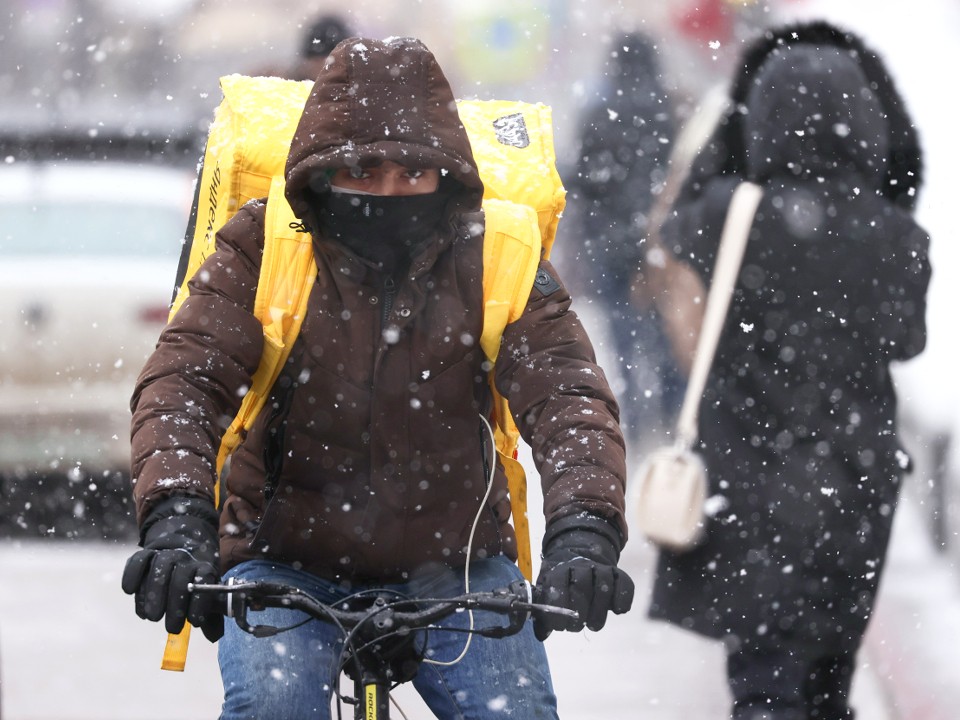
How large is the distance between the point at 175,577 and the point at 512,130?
4.75ft

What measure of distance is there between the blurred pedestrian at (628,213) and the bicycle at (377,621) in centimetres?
630

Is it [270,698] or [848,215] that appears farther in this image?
[848,215]

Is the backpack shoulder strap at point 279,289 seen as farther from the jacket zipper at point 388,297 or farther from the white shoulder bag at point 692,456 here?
the white shoulder bag at point 692,456

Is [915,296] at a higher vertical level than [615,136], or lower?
higher

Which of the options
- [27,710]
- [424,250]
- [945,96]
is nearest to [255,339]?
[424,250]

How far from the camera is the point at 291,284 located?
10.8 feet

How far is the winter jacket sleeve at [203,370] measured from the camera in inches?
122

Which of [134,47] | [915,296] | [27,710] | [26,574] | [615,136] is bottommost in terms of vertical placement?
[134,47]

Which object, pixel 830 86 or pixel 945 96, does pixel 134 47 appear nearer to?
pixel 945 96

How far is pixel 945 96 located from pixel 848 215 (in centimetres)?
974

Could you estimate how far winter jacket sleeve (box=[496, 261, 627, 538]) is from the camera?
315cm

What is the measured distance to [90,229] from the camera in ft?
27.8

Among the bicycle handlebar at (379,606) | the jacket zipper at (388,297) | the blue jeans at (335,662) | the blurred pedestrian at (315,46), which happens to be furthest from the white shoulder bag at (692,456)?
the bicycle handlebar at (379,606)

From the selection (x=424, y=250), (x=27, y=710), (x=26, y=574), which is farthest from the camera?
(x=26, y=574)
